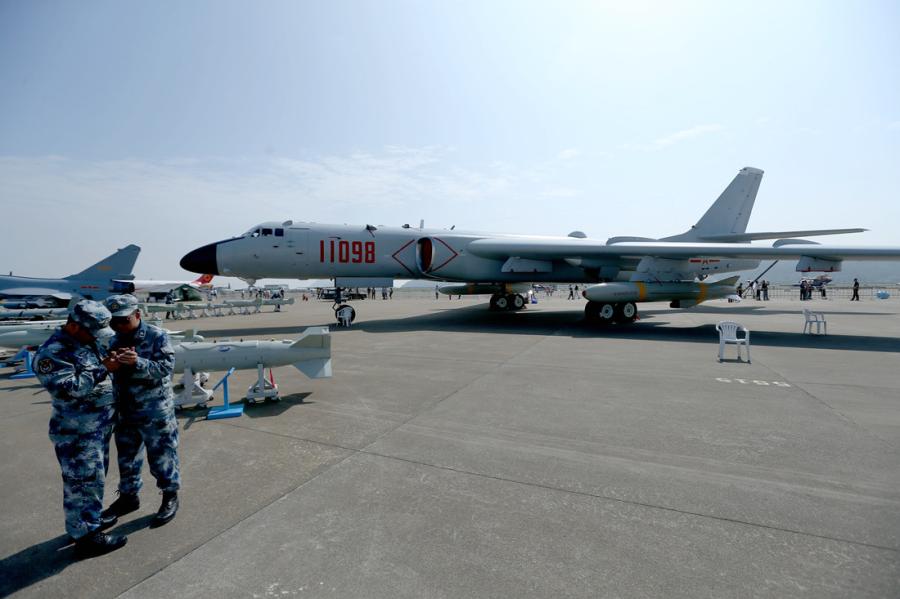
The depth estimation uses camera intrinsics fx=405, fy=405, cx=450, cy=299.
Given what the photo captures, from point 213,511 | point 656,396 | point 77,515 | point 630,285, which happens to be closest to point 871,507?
point 656,396

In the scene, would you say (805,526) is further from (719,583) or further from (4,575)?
(4,575)

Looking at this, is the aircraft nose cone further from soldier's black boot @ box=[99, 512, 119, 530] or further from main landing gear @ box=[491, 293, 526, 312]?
main landing gear @ box=[491, 293, 526, 312]

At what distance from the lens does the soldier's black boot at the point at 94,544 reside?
2529mm

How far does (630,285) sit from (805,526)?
11.0 metres

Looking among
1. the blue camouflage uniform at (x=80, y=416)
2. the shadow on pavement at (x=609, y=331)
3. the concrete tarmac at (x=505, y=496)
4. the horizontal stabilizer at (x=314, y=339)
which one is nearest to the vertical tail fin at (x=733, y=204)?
the shadow on pavement at (x=609, y=331)

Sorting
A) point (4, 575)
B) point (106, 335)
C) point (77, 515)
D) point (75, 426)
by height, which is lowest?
point (4, 575)

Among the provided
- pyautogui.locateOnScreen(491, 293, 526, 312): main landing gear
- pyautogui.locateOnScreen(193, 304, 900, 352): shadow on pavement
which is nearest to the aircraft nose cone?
pyautogui.locateOnScreen(193, 304, 900, 352): shadow on pavement

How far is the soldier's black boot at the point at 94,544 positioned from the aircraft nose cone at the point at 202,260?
11160 mm

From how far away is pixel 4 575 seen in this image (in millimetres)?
→ 2369

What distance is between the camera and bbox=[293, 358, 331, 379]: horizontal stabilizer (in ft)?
19.2

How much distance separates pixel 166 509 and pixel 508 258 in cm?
1354

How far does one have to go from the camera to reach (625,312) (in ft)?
47.2

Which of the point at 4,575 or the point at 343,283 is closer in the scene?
the point at 4,575

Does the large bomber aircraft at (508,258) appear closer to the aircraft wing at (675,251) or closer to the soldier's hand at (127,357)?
the aircraft wing at (675,251)
